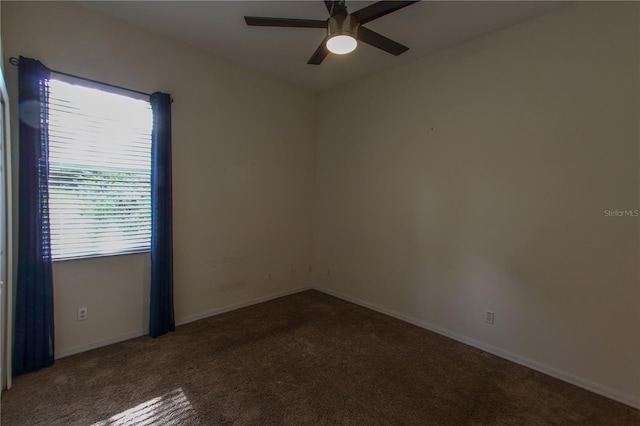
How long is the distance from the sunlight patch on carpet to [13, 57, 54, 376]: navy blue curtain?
98 cm

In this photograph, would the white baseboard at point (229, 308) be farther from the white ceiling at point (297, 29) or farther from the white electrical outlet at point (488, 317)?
the white ceiling at point (297, 29)

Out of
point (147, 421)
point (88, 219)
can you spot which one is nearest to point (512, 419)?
point (147, 421)

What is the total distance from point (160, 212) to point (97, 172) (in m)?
0.59

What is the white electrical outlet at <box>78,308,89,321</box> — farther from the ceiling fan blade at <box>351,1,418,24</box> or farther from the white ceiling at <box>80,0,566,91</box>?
the ceiling fan blade at <box>351,1,418,24</box>

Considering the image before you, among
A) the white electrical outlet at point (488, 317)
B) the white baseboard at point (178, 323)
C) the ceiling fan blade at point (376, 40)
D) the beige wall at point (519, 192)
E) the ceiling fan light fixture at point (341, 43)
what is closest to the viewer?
the ceiling fan light fixture at point (341, 43)

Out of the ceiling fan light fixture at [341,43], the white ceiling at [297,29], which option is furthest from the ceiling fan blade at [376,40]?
the white ceiling at [297,29]

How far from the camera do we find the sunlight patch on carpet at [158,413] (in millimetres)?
1869

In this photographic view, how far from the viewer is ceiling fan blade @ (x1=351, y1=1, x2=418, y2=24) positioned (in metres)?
1.80

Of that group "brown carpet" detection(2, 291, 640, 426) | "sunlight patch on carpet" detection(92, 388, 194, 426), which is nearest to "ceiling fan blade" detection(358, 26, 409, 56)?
"brown carpet" detection(2, 291, 640, 426)

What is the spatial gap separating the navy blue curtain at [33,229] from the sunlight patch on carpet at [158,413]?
984 mm

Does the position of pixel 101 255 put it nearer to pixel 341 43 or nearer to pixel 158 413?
pixel 158 413

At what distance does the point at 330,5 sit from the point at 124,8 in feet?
5.90

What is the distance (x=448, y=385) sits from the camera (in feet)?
7.52

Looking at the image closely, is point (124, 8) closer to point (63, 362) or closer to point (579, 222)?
point (63, 362)
